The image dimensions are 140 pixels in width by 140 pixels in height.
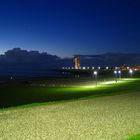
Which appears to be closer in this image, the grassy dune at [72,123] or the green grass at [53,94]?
the grassy dune at [72,123]

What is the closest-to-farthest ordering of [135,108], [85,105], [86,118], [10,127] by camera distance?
[10,127], [86,118], [135,108], [85,105]

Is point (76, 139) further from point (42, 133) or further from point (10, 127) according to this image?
point (10, 127)

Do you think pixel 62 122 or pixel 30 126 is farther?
pixel 62 122

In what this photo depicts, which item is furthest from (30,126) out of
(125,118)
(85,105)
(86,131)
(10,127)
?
(85,105)

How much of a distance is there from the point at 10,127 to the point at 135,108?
25.5ft

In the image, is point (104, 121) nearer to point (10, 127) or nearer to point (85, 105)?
point (10, 127)

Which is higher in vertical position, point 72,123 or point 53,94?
point 53,94

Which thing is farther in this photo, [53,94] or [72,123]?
[53,94]

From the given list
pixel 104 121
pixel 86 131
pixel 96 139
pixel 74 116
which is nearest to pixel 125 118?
pixel 104 121

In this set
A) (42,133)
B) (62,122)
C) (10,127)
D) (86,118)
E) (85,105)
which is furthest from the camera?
(85,105)

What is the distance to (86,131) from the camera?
1220 centimetres

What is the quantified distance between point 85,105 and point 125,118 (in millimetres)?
4744

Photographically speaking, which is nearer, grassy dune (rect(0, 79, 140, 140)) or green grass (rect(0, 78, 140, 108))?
grassy dune (rect(0, 79, 140, 140))

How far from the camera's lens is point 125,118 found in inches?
589
